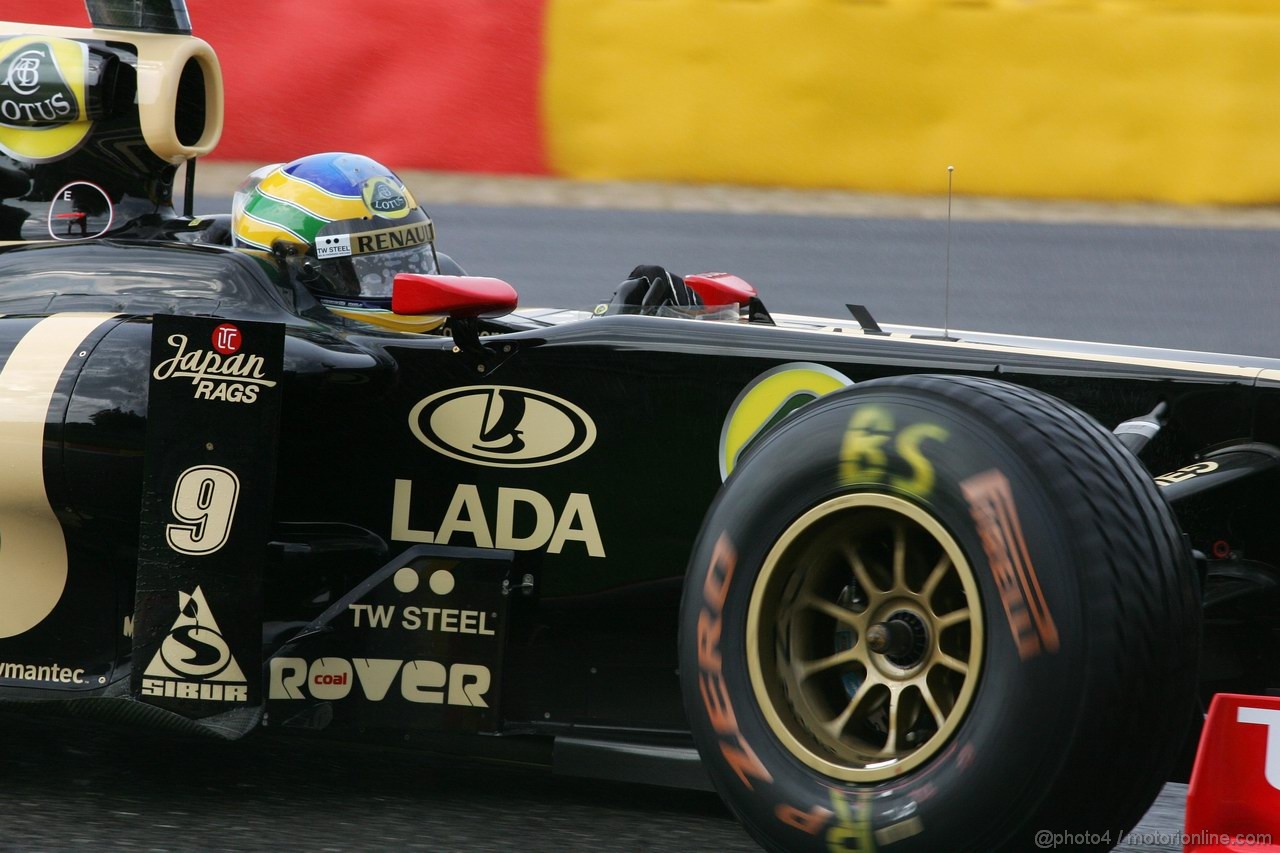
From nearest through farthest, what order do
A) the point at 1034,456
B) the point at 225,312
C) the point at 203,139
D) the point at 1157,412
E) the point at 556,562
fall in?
the point at 1034,456
the point at 1157,412
the point at 556,562
the point at 225,312
the point at 203,139

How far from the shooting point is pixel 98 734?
407 cm

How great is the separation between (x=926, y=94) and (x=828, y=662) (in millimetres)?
6488

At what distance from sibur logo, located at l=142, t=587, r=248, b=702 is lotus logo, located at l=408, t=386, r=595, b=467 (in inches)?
21.6

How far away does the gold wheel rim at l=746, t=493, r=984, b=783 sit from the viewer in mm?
2719

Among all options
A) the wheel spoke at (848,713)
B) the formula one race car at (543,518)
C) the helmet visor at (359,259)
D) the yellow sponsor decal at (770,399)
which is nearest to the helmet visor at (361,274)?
the helmet visor at (359,259)

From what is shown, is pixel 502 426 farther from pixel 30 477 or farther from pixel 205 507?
pixel 30 477

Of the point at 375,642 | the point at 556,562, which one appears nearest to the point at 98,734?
the point at 375,642

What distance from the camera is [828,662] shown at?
110 inches

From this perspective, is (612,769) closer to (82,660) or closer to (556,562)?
(556,562)

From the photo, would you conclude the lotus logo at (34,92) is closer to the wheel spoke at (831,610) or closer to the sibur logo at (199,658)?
the sibur logo at (199,658)

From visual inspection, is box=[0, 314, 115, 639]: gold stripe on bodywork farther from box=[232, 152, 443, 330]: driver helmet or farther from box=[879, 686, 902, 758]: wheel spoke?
box=[879, 686, 902, 758]: wheel spoke

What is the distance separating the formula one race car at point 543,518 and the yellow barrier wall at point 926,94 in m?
5.26

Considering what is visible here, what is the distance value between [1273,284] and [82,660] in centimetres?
634

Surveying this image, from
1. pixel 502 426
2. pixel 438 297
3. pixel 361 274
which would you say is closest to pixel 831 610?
pixel 502 426
